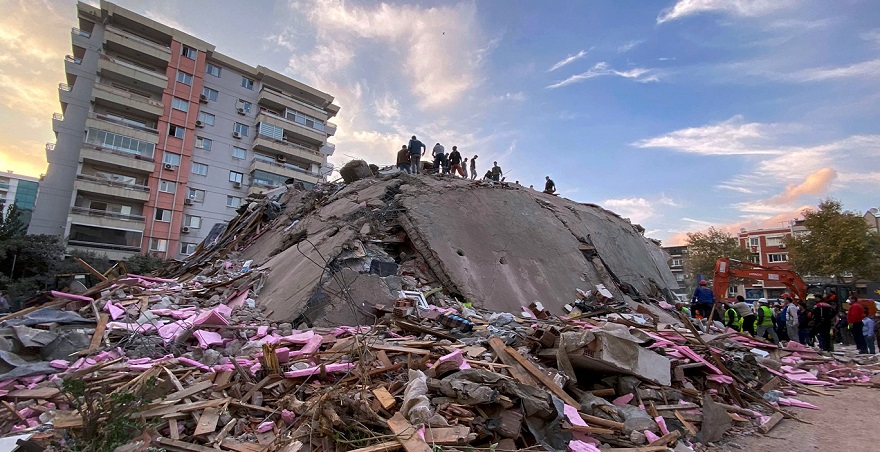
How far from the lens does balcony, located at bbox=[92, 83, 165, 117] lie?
76.5 ft

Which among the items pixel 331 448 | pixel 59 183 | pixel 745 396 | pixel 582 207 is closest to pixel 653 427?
pixel 745 396

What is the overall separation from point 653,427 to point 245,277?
6840 mm

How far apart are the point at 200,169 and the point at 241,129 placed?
160 inches

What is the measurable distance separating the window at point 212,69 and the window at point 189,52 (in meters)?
1.08

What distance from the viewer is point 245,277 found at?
310 inches

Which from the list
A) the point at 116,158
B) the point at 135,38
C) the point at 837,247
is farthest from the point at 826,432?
the point at 135,38

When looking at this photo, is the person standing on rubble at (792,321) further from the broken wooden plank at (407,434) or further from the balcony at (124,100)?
the balcony at (124,100)

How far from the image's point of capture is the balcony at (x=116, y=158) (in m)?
22.7

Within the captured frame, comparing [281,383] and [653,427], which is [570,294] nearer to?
[653,427]

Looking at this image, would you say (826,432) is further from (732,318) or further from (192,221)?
(192,221)

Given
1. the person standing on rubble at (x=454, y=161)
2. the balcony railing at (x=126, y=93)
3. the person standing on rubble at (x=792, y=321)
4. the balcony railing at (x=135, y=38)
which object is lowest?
the person standing on rubble at (x=792, y=321)

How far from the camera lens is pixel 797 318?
10430mm

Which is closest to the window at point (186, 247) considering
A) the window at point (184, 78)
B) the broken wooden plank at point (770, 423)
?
the window at point (184, 78)

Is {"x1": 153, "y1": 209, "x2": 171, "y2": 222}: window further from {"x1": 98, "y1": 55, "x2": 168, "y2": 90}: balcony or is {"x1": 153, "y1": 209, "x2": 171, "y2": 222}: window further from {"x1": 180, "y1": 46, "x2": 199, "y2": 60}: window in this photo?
{"x1": 180, "y1": 46, "x2": 199, "y2": 60}: window
